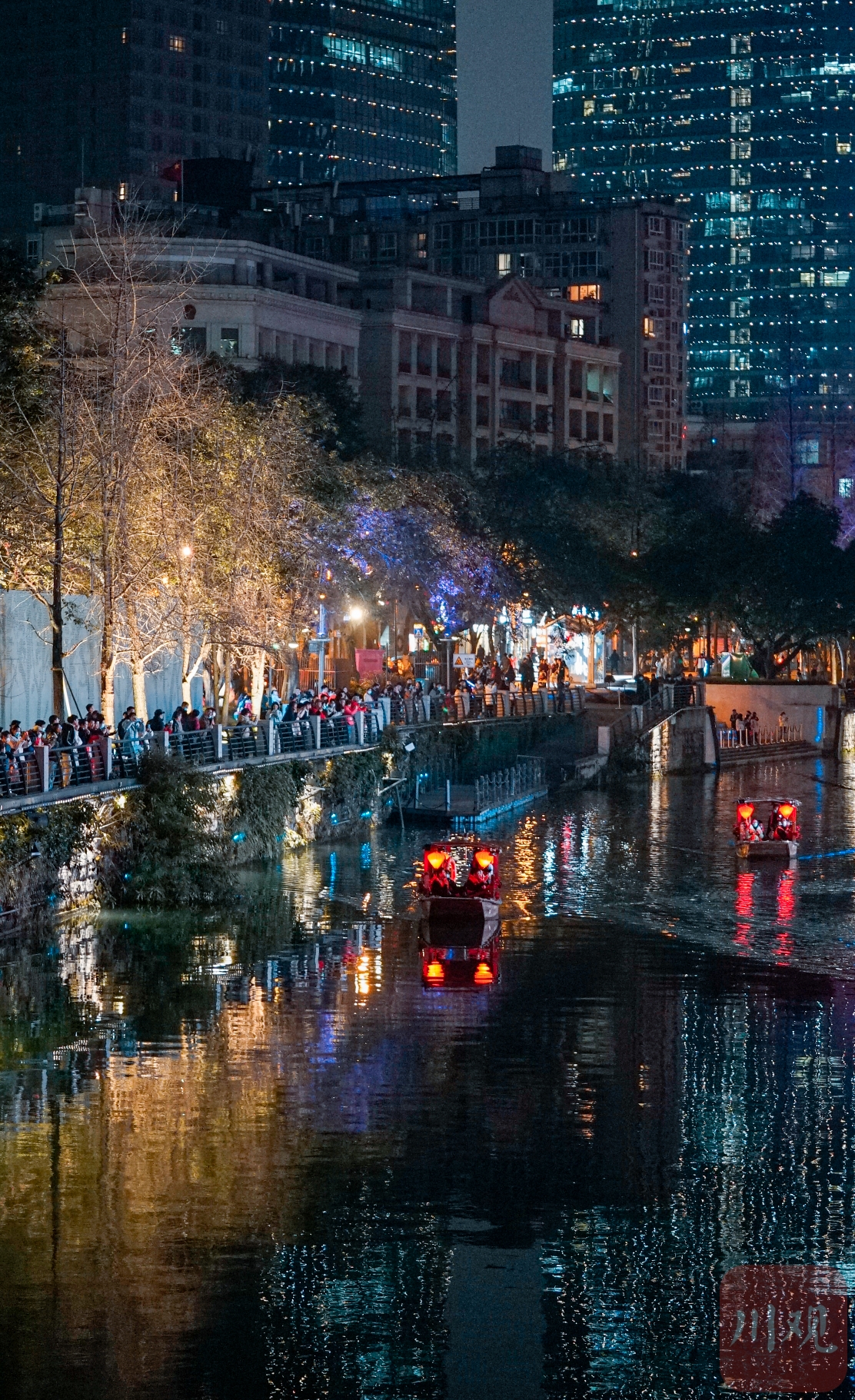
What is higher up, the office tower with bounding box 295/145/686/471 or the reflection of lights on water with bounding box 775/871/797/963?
the office tower with bounding box 295/145/686/471

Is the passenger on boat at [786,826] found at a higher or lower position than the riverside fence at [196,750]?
lower

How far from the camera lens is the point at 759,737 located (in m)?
109

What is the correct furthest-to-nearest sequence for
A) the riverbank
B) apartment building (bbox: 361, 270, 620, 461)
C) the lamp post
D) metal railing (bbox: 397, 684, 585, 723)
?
apartment building (bbox: 361, 270, 620, 461), metal railing (bbox: 397, 684, 585, 723), the lamp post, the riverbank

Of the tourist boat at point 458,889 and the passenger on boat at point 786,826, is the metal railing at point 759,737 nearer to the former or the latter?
the passenger on boat at point 786,826

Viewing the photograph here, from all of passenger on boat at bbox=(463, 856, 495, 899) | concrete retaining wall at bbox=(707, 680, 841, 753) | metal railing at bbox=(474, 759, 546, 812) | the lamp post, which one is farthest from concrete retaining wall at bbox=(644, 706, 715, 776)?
passenger on boat at bbox=(463, 856, 495, 899)

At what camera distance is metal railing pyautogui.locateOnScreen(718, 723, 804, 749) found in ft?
343

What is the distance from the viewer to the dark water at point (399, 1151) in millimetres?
20906

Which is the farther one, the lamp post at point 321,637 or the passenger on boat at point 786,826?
the lamp post at point 321,637

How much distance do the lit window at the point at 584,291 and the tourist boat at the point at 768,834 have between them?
397 ft

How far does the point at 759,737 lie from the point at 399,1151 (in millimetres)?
82978

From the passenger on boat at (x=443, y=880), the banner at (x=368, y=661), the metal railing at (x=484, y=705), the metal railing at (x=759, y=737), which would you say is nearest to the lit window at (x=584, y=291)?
the metal railing at (x=759, y=737)

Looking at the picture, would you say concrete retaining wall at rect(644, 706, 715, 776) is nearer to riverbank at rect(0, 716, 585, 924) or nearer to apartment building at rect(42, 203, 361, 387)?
apartment building at rect(42, 203, 361, 387)

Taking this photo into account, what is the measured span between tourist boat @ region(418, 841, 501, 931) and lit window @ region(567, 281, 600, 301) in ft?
450

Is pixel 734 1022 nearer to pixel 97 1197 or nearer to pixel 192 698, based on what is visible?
pixel 97 1197
